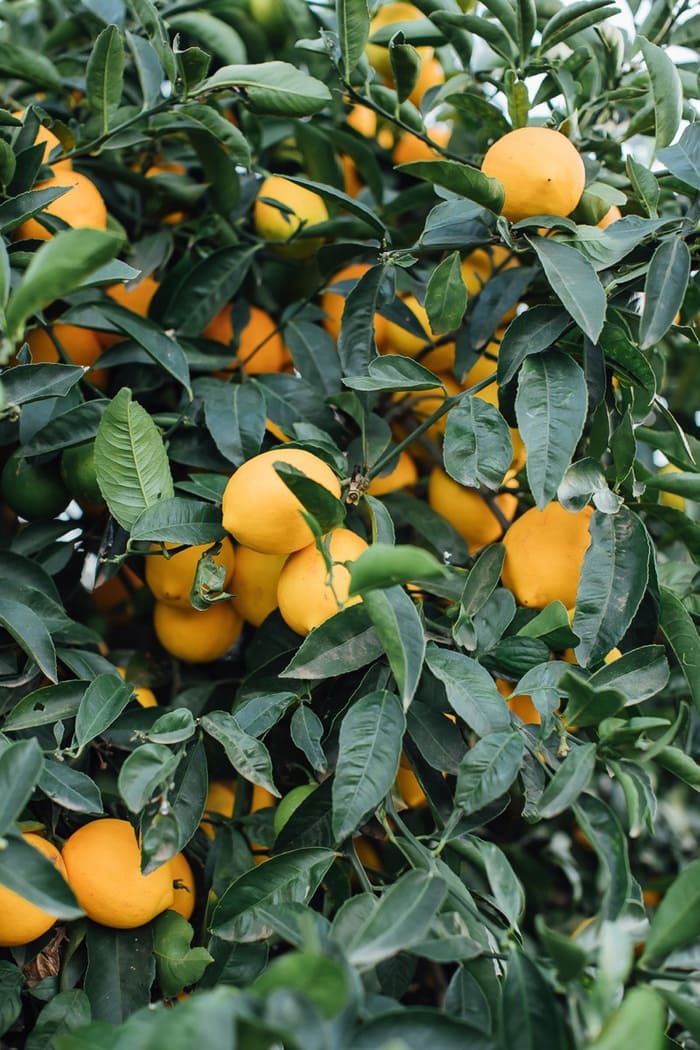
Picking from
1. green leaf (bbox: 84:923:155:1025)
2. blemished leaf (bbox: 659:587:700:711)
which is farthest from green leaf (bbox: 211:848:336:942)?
blemished leaf (bbox: 659:587:700:711)

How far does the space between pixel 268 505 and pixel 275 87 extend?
1.54ft

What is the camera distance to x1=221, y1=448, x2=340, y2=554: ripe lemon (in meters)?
0.84

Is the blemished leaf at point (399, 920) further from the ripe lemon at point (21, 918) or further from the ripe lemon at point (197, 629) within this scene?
the ripe lemon at point (197, 629)

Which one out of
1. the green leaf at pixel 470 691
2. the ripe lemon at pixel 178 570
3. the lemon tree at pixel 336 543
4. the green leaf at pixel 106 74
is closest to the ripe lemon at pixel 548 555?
the lemon tree at pixel 336 543

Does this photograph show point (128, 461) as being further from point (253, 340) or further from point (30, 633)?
point (253, 340)

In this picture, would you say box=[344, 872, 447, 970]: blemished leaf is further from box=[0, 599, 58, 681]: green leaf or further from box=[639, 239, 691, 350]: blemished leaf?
box=[639, 239, 691, 350]: blemished leaf

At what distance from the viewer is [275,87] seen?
1.01 m

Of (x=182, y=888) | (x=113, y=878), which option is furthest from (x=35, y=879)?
(x=182, y=888)

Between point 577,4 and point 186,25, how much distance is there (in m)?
0.52

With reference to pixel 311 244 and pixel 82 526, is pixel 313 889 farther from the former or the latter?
pixel 311 244

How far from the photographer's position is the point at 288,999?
51 centimetres

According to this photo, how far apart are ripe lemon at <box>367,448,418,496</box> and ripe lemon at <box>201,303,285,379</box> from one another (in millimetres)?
208

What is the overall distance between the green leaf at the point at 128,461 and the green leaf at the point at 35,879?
31 centimetres

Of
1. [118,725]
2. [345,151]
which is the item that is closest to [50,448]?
[118,725]
